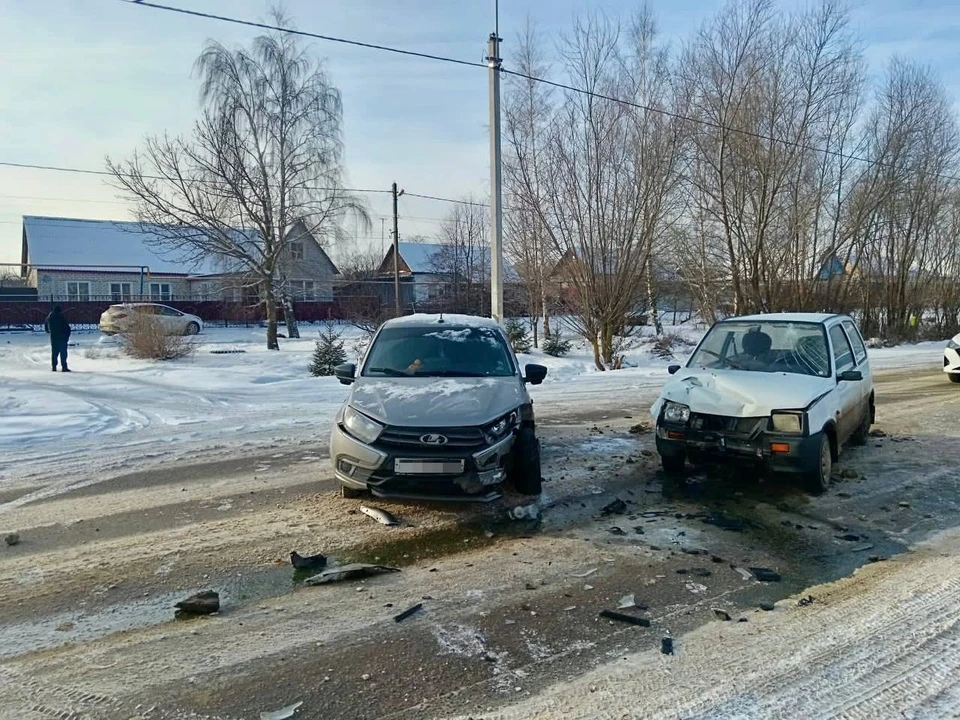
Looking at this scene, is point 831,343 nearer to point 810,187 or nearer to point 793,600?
point 793,600

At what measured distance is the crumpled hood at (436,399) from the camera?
Result: 18.3 ft

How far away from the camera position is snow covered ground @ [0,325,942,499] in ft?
27.0

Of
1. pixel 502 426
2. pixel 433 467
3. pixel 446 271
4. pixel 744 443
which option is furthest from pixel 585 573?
pixel 446 271

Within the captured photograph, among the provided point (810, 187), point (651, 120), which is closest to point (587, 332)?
point (651, 120)

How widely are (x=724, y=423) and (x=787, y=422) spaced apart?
1.72 ft

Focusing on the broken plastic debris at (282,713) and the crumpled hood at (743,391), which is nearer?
the broken plastic debris at (282,713)

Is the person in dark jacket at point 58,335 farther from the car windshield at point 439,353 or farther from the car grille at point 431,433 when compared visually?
the car grille at point 431,433

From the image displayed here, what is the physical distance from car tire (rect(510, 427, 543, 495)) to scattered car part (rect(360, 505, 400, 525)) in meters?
1.20

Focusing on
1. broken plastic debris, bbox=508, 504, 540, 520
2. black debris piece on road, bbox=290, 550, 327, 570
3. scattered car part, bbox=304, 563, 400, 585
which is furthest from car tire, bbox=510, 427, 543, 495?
black debris piece on road, bbox=290, 550, 327, 570

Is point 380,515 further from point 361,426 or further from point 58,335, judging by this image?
point 58,335

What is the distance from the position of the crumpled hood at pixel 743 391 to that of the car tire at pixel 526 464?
1504mm

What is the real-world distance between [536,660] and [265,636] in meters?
1.47

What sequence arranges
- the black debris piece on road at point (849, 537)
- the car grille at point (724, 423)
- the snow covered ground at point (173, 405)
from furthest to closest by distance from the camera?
the snow covered ground at point (173, 405), the car grille at point (724, 423), the black debris piece on road at point (849, 537)

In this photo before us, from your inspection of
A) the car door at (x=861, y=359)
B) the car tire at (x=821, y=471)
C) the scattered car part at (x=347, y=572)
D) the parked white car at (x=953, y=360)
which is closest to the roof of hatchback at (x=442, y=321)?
the scattered car part at (x=347, y=572)
